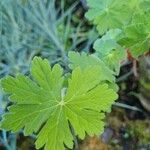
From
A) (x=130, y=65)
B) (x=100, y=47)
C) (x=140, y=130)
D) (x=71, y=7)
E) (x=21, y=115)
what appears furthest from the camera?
(x=71, y=7)

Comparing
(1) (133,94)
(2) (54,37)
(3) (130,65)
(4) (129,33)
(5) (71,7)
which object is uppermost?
(5) (71,7)

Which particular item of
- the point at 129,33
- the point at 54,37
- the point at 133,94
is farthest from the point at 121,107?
the point at 129,33

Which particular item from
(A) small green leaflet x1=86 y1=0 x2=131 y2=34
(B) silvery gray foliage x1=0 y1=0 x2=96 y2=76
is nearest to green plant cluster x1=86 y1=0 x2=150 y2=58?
(A) small green leaflet x1=86 y1=0 x2=131 y2=34

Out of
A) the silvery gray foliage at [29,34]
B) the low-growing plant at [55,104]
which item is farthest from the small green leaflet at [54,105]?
the silvery gray foliage at [29,34]

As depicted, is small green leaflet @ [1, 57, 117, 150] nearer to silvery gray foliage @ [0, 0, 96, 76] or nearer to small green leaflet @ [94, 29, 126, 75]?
small green leaflet @ [94, 29, 126, 75]

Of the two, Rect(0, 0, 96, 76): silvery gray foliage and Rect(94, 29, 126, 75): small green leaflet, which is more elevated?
Rect(0, 0, 96, 76): silvery gray foliage

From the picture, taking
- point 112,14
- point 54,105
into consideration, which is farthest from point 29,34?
point 54,105

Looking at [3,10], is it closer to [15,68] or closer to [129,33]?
[15,68]
